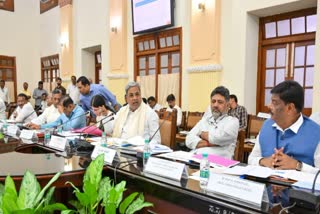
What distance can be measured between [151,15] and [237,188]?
524 centimetres

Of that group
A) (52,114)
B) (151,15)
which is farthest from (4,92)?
(52,114)

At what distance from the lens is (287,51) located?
4.29 metres

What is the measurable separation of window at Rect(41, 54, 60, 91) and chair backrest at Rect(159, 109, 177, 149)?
7.69 meters

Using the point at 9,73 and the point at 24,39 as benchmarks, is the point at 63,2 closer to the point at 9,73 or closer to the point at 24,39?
the point at 24,39

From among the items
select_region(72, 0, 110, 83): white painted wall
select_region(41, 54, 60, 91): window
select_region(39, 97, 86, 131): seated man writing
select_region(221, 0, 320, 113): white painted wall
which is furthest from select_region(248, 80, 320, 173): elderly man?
select_region(41, 54, 60, 91): window

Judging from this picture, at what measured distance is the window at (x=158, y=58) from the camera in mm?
5641

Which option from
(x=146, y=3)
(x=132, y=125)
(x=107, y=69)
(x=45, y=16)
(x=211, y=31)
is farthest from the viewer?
(x=45, y=16)

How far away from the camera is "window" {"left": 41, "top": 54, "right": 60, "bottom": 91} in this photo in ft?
31.1

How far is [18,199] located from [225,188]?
0.70 meters

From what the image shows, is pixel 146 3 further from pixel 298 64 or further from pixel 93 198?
pixel 93 198

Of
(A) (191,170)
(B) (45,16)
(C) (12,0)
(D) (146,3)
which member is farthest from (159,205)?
(C) (12,0)

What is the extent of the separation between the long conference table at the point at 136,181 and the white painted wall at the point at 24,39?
9.36m

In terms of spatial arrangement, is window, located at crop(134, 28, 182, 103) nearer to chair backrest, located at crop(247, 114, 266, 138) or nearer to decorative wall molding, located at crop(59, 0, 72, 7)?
chair backrest, located at crop(247, 114, 266, 138)

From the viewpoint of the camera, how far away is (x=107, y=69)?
718 centimetres
